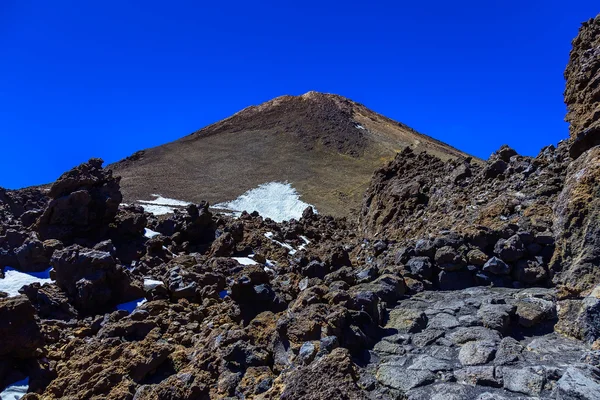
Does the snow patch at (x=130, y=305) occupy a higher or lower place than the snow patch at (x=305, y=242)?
lower

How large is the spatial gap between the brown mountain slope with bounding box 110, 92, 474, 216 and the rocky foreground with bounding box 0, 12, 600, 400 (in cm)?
2343

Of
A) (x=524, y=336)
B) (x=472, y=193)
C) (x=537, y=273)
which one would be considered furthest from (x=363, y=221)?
(x=524, y=336)

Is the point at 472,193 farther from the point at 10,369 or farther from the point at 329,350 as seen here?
the point at 10,369

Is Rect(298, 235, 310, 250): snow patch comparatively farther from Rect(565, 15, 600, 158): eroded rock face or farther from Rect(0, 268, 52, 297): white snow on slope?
Rect(565, 15, 600, 158): eroded rock face

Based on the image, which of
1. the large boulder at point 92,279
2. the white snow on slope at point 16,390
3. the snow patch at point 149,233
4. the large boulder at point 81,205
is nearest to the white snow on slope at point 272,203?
the snow patch at point 149,233

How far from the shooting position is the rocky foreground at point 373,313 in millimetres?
4402

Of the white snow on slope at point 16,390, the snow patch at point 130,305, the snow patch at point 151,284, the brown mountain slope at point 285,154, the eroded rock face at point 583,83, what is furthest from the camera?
the brown mountain slope at point 285,154

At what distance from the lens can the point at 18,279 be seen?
1007cm

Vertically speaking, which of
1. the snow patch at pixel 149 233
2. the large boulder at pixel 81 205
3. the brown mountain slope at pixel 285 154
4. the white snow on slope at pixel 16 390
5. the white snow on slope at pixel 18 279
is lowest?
the white snow on slope at pixel 16 390

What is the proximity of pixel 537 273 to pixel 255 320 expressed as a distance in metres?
4.11

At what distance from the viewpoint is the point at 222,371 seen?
5.35 m

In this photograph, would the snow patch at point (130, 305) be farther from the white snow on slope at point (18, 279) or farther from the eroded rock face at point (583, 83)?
the eroded rock face at point (583, 83)

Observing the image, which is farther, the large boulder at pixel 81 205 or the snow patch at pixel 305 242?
the snow patch at pixel 305 242

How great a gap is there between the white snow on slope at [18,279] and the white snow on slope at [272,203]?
71.1ft
